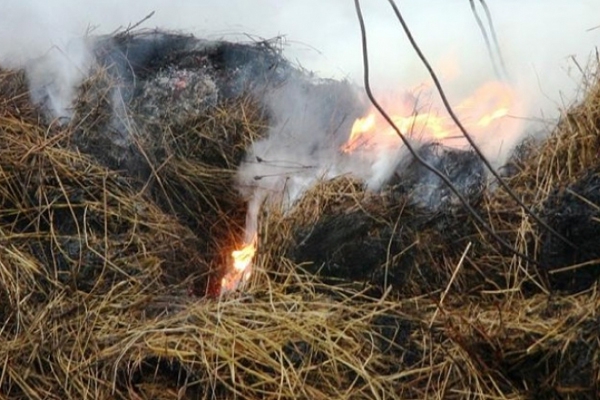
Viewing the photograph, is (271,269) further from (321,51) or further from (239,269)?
(321,51)

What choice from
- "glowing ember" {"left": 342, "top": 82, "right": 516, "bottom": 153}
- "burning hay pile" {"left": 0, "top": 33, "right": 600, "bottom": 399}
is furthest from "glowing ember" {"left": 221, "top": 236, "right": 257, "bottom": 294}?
"glowing ember" {"left": 342, "top": 82, "right": 516, "bottom": 153}

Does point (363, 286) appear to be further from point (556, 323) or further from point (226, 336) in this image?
point (556, 323)

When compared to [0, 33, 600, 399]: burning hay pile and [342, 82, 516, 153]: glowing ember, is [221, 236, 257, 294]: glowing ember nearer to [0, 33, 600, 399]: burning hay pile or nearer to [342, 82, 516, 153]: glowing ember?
[0, 33, 600, 399]: burning hay pile

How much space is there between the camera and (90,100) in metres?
4.37

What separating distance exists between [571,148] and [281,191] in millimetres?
1259

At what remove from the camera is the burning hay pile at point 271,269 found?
288cm

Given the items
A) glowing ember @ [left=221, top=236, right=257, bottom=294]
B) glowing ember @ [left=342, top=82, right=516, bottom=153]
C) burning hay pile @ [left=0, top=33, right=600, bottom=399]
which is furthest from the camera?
glowing ember @ [left=342, top=82, right=516, bottom=153]

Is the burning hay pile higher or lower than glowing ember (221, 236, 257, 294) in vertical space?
higher

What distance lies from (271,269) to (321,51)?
1795 mm

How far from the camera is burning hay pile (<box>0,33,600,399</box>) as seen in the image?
2881 millimetres

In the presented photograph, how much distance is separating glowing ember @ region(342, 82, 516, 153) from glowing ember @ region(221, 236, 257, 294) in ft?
2.02

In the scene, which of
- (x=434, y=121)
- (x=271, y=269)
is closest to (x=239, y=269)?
(x=271, y=269)

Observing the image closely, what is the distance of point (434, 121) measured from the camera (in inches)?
159

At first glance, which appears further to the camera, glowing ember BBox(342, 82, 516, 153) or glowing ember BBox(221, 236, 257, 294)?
glowing ember BBox(342, 82, 516, 153)
